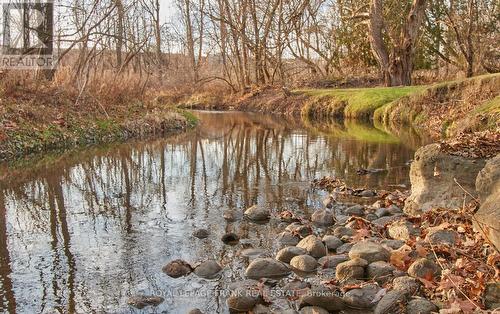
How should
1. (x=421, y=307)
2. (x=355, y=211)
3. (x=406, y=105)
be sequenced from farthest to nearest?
1. (x=406, y=105)
2. (x=355, y=211)
3. (x=421, y=307)

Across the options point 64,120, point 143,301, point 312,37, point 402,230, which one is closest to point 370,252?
point 402,230

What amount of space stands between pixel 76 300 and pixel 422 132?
15.2m

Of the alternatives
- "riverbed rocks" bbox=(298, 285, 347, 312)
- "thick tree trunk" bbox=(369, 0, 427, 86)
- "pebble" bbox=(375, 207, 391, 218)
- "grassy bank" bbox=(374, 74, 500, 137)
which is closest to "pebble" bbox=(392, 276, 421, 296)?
"riverbed rocks" bbox=(298, 285, 347, 312)

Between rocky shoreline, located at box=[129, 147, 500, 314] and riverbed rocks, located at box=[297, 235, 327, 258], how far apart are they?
0.04ft

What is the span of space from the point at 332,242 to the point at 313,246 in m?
0.34

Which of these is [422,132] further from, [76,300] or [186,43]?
[186,43]

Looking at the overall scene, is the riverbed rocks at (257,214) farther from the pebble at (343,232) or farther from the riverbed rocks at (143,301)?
the riverbed rocks at (143,301)

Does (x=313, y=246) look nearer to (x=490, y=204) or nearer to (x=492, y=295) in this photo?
(x=490, y=204)

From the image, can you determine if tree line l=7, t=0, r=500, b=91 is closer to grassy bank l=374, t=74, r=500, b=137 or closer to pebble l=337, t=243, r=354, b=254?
grassy bank l=374, t=74, r=500, b=137

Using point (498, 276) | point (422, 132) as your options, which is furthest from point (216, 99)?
point (498, 276)

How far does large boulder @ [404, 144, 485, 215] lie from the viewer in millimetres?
6793

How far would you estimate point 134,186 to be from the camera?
992cm

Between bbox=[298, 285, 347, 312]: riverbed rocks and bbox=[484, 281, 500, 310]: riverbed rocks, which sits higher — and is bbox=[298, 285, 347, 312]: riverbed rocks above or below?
below

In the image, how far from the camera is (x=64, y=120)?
50.4 feet
